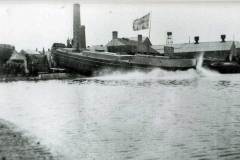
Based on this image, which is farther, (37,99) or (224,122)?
(37,99)

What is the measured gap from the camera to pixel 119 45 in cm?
6272

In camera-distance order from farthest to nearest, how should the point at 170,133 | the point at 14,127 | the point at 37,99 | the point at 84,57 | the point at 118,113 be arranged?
the point at 84,57 < the point at 37,99 < the point at 118,113 < the point at 14,127 < the point at 170,133

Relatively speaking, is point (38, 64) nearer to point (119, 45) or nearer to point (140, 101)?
point (119, 45)

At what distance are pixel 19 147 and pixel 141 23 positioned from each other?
34158mm

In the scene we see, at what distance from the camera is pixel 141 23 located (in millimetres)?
43906

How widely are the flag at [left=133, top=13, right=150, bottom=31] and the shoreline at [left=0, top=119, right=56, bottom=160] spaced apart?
31394 mm

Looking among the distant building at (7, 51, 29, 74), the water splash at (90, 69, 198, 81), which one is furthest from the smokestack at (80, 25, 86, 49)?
the water splash at (90, 69, 198, 81)

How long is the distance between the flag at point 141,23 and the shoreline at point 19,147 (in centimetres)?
3139

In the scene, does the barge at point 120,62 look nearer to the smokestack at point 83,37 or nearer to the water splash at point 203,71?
the water splash at point 203,71

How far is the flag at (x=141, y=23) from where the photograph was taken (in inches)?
1710

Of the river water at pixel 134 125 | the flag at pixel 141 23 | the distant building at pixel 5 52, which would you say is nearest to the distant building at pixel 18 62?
the distant building at pixel 5 52

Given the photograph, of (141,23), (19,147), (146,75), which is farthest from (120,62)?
(19,147)

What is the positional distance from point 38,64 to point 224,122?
136 feet

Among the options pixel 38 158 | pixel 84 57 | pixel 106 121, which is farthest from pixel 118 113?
pixel 84 57
